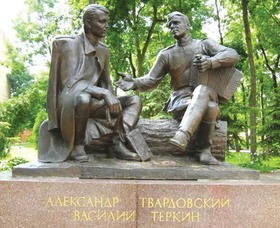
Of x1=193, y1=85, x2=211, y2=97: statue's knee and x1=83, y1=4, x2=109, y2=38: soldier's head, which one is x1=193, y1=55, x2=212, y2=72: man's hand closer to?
x1=193, y1=85, x2=211, y2=97: statue's knee

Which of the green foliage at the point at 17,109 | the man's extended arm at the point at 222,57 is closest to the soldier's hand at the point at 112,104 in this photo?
the man's extended arm at the point at 222,57

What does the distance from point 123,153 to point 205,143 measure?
1154 mm

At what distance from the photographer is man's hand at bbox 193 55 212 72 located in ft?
14.5

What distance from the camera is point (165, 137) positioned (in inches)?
188

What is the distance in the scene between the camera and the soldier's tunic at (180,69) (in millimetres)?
4875

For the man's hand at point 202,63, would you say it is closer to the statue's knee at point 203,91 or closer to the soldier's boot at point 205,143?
the statue's knee at point 203,91

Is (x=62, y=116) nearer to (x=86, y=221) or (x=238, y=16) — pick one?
(x=86, y=221)

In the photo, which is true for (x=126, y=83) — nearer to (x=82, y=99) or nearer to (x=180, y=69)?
(x=180, y=69)

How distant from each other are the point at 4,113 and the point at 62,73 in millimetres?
7628

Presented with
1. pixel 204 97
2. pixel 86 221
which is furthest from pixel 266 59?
pixel 86 221

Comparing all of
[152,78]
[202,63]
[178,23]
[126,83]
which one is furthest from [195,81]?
[126,83]

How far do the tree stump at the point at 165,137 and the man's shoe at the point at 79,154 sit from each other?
3.23ft

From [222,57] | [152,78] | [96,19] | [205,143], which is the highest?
[96,19]

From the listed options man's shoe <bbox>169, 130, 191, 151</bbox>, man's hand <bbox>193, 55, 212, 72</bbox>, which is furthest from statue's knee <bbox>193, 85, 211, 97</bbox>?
man's shoe <bbox>169, 130, 191, 151</bbox>
